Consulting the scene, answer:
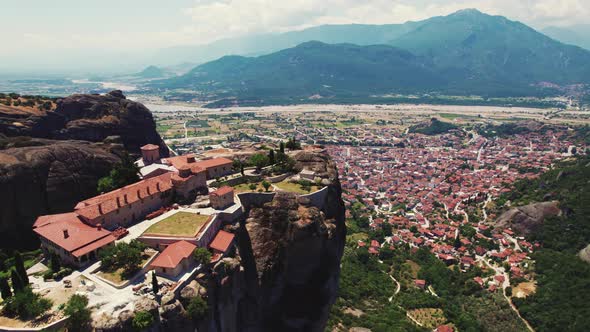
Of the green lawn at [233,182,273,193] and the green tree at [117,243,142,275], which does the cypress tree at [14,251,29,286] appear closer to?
the green tree at [117,243,142,275]

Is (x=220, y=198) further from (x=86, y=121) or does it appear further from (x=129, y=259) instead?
(x=86, y=121)

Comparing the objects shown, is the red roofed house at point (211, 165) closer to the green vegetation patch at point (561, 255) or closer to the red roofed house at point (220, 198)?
the red roofed house at point (220, 198)

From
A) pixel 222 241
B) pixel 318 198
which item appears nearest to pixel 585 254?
pixel 318 198

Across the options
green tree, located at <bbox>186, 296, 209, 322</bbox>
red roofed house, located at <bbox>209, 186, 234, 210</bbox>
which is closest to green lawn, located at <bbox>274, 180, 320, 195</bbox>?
red roofed house, located at <bbox>209, 186, 234, 210</bbox>

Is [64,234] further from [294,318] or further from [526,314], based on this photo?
[526,314]

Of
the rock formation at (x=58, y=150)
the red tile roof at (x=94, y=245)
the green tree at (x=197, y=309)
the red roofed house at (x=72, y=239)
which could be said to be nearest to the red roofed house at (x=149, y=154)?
Answer: the rock formation at (x=58, y=150)

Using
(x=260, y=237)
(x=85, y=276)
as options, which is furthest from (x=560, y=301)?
(x=85, y=276)
